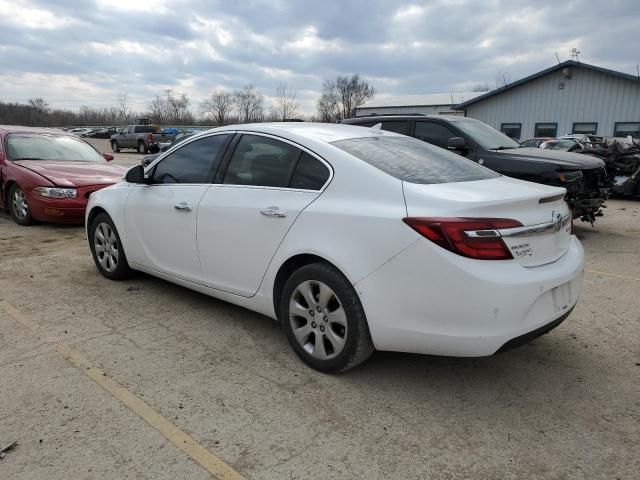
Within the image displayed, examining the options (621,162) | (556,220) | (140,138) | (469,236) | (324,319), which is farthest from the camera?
(140,138)

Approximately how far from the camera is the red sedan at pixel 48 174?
7.52 m

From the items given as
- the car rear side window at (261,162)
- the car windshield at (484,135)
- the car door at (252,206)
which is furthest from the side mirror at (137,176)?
the car windshield at (484,135)

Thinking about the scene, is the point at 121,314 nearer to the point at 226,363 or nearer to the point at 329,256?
the point at 226,363

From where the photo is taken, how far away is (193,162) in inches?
167

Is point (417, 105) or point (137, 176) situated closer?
point (137, 176)

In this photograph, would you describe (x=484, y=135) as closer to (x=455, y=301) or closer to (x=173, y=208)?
(x=173, y=208)

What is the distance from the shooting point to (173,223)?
4195mm

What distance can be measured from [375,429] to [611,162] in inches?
409

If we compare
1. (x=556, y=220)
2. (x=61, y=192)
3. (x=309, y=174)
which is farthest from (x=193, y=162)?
(x=61, y=192)

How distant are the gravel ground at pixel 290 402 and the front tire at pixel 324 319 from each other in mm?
152

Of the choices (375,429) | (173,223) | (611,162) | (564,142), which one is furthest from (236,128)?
(564,142)

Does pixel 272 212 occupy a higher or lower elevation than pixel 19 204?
higher

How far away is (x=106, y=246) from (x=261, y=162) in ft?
7.75

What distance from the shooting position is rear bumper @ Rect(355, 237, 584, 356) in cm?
259
